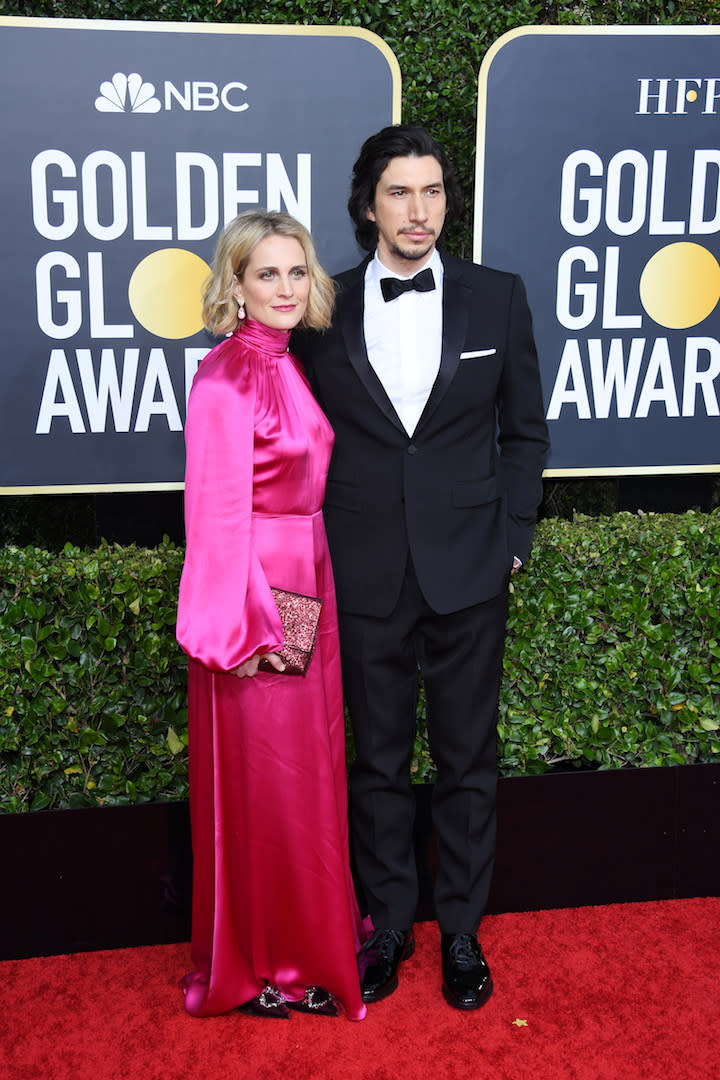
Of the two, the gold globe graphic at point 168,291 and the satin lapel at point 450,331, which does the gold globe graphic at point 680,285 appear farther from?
the gold globe graphic at point 168,291

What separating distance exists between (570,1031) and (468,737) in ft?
2.71

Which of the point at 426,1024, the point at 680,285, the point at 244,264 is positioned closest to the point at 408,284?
the point at 244,264

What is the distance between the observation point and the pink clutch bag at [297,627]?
2555 mm

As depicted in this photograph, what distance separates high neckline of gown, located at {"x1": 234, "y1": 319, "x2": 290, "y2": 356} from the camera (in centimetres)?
255

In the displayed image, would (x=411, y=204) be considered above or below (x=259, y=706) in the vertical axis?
above

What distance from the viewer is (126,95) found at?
123 inches

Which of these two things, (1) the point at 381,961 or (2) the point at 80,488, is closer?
(1) the point at 381,961

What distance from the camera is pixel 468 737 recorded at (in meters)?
2.92

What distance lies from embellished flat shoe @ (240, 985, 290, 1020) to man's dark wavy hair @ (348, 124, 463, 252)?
7.12 ft

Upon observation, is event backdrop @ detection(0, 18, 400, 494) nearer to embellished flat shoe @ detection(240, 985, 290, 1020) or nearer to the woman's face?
the woman's face

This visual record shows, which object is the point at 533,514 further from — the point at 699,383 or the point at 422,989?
the point at 422,989

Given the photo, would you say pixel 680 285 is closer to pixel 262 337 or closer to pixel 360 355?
pixel 360 355

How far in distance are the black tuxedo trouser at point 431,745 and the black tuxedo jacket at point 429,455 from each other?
11 cm

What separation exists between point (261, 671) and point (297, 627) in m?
0.17
